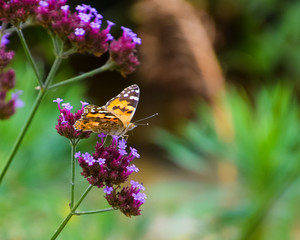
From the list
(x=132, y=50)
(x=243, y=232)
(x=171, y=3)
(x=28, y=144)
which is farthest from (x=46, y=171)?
(x=171, y=3)

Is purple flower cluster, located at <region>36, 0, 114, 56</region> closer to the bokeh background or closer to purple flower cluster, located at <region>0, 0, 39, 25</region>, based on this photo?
purple flower cluster, located at <region>0, 0, 39, 25</region>

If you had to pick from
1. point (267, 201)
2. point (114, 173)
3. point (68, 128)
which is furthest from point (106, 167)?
point (267, 201)

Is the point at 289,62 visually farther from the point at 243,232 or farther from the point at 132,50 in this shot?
the point at 132,50

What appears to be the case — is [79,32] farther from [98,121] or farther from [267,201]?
[267,201]

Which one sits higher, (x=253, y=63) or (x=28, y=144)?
(x=253, y=63)

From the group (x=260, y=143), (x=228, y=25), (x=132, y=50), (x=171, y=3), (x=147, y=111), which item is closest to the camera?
(x=132, y=50)

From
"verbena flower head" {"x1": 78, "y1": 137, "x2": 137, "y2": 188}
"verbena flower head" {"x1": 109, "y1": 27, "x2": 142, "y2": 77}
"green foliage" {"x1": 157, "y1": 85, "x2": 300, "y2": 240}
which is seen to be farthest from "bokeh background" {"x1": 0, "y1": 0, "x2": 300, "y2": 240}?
"verbena flower head" {"x1": 78, "y1": 137, "x2": 137, "y2": 188}
